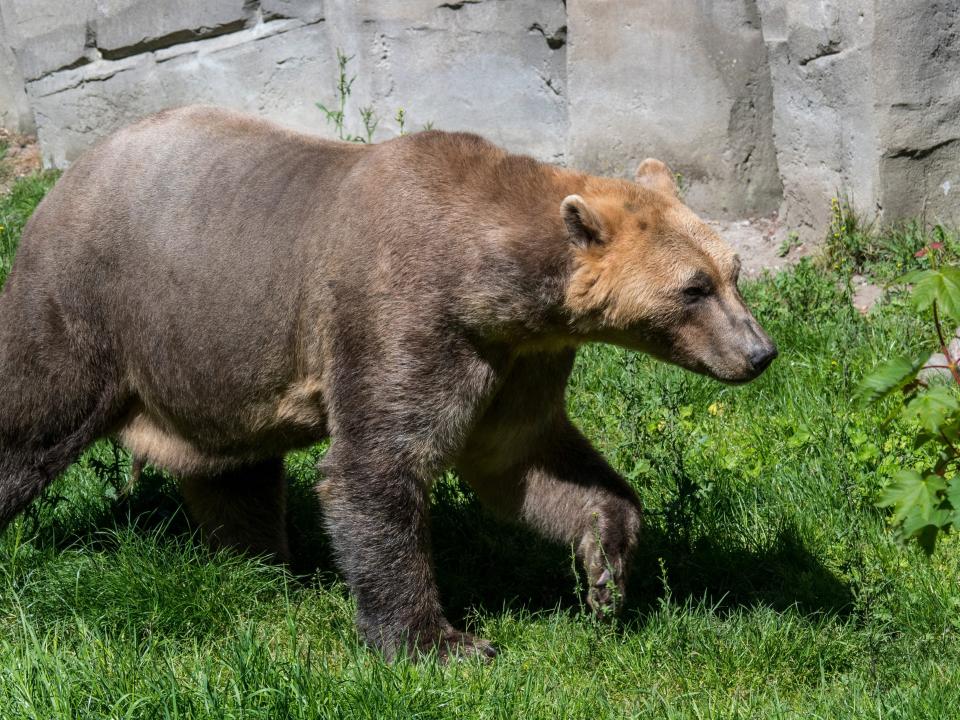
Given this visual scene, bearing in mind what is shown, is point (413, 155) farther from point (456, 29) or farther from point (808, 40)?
point (456, 29)

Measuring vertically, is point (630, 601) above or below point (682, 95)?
below

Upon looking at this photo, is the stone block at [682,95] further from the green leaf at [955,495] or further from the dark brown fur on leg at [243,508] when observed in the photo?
the green leaf at [955,495]

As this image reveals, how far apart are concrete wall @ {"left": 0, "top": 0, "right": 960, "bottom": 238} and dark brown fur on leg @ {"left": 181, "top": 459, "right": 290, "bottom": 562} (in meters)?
4.28

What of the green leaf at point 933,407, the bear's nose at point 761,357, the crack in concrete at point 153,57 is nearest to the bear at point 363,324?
the bear's nose at point 761,357

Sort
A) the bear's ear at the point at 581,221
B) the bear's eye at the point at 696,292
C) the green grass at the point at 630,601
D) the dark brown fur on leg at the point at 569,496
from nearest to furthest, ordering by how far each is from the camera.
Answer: the green grass at the point at 630,601 < the bear's ear at the point at 581,221 < the bear's eye at the point at 696,292 < the dark brown fur on leg at the point at 569,496

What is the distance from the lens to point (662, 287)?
4.38 m

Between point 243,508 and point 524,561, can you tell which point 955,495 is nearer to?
point 524,561

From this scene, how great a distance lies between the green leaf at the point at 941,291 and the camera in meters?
3.28

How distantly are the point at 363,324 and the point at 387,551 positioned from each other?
0.83m

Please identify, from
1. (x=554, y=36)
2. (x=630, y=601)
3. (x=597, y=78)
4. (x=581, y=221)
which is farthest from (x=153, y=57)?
(x=630, y=601)

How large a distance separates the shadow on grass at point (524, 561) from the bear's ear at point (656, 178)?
1506 millimetres

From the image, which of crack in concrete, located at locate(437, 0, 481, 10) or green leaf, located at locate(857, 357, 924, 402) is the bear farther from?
crack in concrete, located at locate(437, 0, 481, 10)

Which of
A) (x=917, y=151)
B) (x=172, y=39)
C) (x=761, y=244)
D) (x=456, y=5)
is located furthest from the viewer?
(x=172, y=39)

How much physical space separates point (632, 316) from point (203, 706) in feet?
6.43
